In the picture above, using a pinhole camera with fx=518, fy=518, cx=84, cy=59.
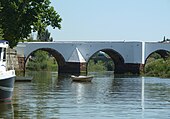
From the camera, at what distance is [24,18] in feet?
142

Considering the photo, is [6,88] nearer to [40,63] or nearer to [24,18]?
[24,18]

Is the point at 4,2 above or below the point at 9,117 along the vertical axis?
above

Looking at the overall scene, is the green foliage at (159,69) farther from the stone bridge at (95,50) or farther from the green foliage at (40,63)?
the green foliage at (40,63)

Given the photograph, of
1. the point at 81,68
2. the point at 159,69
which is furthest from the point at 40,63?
the point at 159,69

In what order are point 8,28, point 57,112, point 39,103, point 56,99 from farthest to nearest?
1. point 8,28
2. point 56,99
3. point 39,103
4. point 57,112

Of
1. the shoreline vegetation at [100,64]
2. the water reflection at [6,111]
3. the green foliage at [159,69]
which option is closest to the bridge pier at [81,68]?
the shoreline vegetation at [100,64]

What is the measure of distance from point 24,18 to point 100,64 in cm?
8634

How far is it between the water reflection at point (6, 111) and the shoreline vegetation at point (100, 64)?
48512mm

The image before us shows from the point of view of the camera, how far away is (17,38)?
43.5m

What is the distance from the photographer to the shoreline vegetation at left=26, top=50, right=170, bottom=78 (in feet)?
251

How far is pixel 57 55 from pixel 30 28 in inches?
1996

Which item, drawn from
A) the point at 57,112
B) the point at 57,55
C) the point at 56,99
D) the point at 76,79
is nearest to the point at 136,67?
the point at 57,55

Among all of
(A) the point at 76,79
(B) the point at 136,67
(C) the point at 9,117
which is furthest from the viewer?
(B) the point at 136,67

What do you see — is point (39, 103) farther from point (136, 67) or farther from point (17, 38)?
point (136, 67)
